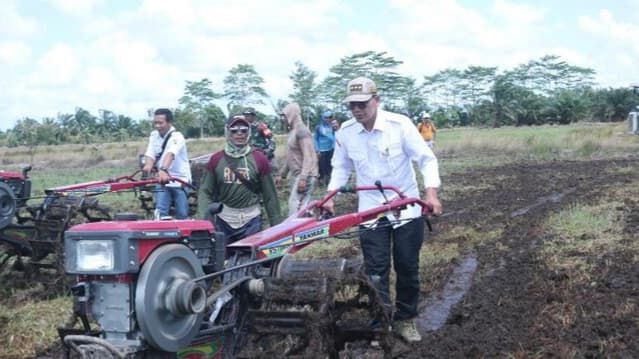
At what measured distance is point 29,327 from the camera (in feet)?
20.8

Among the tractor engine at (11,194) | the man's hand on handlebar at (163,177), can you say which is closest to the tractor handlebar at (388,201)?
the man's hand on handlebar at (163,177)

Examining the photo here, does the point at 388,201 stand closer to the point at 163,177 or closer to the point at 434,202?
the point at 434,202

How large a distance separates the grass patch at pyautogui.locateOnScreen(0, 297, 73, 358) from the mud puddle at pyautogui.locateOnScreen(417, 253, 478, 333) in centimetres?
291

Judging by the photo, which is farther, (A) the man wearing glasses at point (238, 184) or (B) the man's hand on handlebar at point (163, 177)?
(B) the man's hand on handlebar at point (163, 177)

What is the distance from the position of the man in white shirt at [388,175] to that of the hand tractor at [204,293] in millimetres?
713

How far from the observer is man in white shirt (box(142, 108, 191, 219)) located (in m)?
8.63

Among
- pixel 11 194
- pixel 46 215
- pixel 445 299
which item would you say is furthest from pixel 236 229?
pixel 46 215

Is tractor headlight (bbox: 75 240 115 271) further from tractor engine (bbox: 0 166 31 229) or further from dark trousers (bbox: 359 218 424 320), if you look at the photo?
tractor engine (bbox: 0 166 31 229)

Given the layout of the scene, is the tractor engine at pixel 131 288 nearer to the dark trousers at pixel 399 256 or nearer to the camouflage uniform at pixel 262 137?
the dark trousers at pixel 399 256

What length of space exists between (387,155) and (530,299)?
6.53ft

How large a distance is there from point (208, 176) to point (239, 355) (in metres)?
2.22

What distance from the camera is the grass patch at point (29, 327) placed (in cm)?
597

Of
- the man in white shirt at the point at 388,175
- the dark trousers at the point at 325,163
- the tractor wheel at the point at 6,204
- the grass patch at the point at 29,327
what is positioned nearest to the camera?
the man in white shirt at the point at 388,175

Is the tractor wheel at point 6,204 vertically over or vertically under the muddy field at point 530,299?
over
